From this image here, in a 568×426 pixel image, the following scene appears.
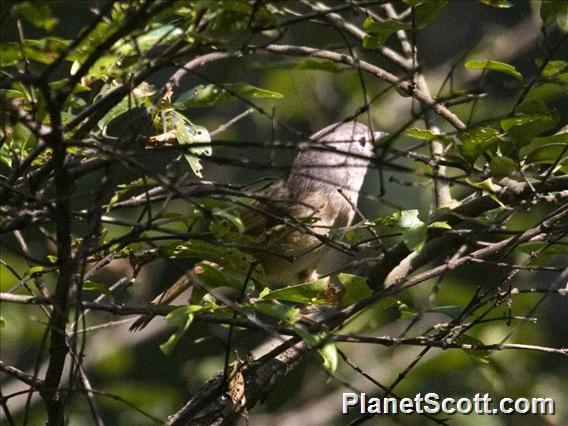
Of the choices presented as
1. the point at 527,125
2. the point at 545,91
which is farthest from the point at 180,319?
the point at 545,91

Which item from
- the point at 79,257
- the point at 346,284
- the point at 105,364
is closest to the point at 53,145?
the point at 79,257

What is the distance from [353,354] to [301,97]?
1521 mm

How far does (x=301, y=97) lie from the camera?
18.5 feet

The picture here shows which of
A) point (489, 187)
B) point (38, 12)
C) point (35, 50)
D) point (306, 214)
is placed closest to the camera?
point (38, 12)

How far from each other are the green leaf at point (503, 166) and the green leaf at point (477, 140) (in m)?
0.05

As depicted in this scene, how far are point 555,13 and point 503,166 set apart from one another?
1.42ft

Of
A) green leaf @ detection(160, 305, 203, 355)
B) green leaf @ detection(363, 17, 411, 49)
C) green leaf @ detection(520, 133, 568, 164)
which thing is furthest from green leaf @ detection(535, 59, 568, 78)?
green leaf @ detection(160, 305, 203, 355)

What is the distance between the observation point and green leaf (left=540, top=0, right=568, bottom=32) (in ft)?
8.30

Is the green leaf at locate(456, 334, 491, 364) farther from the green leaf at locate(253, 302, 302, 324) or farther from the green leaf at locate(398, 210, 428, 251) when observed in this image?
the green leaf at locate(253, 302, 302, 324)

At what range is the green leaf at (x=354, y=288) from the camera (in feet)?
9.31

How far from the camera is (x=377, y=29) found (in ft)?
8.34

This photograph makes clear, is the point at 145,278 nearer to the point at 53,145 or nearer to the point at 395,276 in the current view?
the point at 395,276

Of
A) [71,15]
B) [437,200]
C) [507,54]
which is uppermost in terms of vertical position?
[71,15]

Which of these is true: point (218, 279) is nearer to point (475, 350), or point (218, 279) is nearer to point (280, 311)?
point (280, 311)
